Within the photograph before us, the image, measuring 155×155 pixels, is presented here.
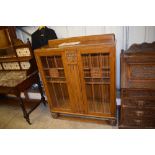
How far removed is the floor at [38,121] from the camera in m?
2.17

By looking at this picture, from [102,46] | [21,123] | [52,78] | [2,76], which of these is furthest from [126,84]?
[2,76]

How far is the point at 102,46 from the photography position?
5.25ft

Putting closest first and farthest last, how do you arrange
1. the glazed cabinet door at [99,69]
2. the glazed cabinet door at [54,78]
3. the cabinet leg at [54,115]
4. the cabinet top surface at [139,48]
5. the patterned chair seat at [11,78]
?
the glazed cabinet door at [99,69], the cabinet top surface at [139,48], the glazed cabinet door at [54,78], the patterned chair seat at [11,78], the cabinet leg at [54,115]

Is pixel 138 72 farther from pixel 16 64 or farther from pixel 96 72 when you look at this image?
pixel 16 64

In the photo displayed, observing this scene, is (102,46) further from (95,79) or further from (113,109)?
(113,109)

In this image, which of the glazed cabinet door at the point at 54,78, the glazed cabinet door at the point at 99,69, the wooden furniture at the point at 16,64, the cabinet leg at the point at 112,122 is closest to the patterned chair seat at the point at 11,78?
the wooden furniture at the point at 16,64

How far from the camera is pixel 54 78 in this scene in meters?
2.07

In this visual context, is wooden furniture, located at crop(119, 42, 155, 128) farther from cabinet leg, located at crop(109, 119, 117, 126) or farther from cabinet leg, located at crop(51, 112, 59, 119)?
cabinet leg, located at crop(51, 112, 59, 119)

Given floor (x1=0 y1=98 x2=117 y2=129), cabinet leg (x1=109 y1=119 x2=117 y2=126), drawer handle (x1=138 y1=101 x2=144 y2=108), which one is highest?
drawer handle (x1=138 y1=101 x2=144 y2=108)

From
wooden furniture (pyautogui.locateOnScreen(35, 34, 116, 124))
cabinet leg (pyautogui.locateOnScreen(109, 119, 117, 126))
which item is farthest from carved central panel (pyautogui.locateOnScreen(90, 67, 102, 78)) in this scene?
cabinet leg (pyautogui.locateOnScreen(109, 119, 117, 126))

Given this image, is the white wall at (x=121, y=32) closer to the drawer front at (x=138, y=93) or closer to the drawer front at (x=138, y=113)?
the drawer front at (x=138, y=93)

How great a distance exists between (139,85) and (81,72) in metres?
0.68

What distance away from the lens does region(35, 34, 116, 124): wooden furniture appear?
1719 millimetres

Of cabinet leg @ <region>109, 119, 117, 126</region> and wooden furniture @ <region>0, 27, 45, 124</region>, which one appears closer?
cabinet leg @ <region>109, 119, 117, 126</region>
